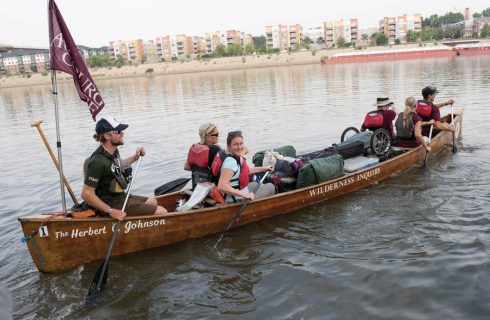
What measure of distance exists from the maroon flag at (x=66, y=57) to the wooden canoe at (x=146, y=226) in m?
1.83

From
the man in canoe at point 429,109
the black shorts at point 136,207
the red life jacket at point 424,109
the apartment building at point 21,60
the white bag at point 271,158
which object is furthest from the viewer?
the apartment building at point 21,60

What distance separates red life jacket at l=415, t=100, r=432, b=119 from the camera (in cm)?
1141

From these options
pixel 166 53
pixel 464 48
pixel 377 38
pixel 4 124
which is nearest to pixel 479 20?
pixel 377 38

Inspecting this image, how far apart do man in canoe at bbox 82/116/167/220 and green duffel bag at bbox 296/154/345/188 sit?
11.3 feet

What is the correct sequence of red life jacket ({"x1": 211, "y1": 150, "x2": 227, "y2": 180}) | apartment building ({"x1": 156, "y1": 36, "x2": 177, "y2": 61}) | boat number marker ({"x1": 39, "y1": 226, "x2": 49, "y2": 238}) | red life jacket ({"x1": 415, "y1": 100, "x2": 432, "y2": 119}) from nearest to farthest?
boat number marker ({"x1": 39, "y1": 226, "x2": 49, "y2": 238}) → red life jacket ({"x1": 211, "y1": 150, "x2": 227, "y2": 180}) → red life jacket ({"x1": 415, "y1": 100, "x2": 432, "y2": 119}) → apartment building ({"x1": 156, "y1": 36, "x2": 177, "y2": 61})

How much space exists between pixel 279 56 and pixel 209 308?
101988 mm

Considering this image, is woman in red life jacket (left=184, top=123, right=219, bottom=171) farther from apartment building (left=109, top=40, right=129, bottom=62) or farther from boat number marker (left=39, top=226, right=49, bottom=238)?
apartment building (left=109, top=40, right=129, bottom=62)

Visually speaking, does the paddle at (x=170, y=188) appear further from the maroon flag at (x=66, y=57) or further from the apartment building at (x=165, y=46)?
the apartment building at (x=165, y=46)

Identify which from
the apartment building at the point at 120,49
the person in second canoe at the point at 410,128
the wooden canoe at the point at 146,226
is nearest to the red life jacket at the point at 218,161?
the wooden canoe at the point at 146,226

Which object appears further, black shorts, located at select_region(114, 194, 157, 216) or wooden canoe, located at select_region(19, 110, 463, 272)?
black shorts, located at select_region(114, 194, 157, 216)

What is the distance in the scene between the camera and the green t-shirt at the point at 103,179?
584 cm

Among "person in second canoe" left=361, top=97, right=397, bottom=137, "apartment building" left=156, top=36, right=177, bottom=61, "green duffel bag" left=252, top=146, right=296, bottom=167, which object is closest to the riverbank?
"apartment building" left=156, top=36, right=177, bottom=61

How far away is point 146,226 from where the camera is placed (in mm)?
6902

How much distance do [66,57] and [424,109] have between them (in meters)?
9.14
